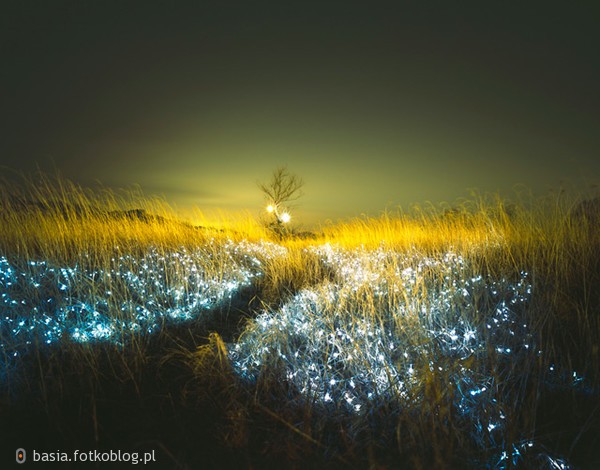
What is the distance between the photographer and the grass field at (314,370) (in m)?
1.61

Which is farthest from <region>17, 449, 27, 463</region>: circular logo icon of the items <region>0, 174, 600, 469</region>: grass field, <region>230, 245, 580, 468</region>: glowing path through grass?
<region>230, 245, 580, 468</region>: glowing path through grass

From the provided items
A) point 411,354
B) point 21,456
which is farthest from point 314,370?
point 21,456

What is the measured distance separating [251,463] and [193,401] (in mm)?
602

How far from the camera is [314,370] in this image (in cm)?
223

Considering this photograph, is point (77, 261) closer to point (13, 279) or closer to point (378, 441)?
point (13, 279)

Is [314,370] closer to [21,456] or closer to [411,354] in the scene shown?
[411,354]

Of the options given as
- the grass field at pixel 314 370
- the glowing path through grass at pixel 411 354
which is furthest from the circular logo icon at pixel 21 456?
the glowing path through grass at pixel 411 354

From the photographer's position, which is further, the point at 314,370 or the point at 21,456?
the point at 314,370

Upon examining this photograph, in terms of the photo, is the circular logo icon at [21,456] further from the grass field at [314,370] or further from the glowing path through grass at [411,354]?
the glowing path through grass at [411,354]

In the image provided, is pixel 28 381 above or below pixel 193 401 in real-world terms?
above

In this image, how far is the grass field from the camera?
1607 millimetres

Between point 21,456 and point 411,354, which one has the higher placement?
point 411,354

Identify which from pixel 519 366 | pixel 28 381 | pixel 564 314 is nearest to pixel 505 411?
pixel 519 366

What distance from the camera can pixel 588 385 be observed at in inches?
79.6
